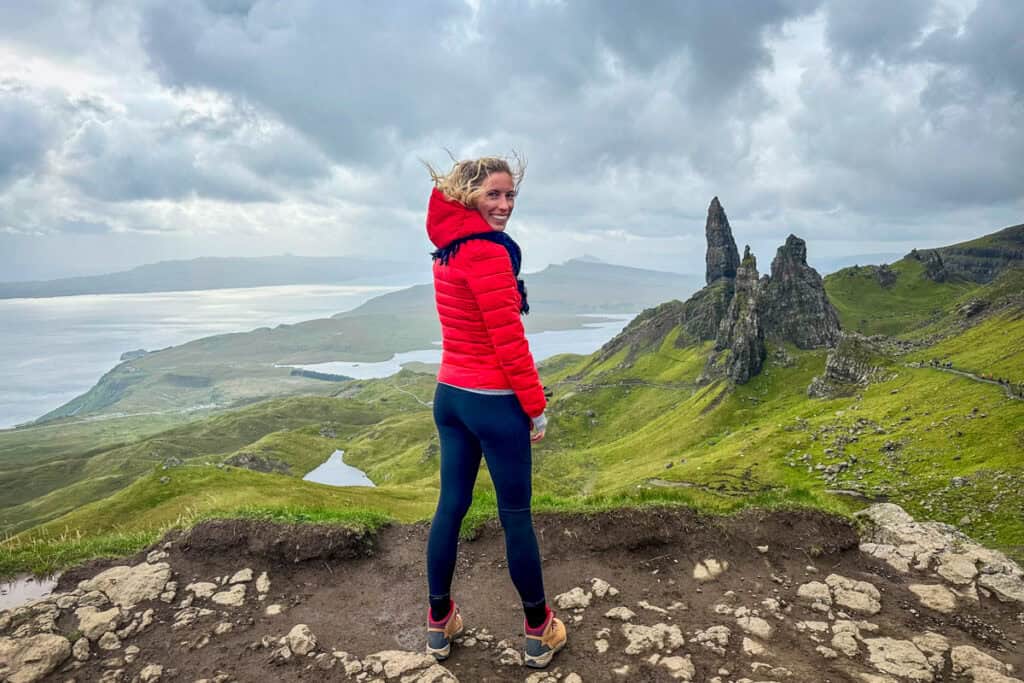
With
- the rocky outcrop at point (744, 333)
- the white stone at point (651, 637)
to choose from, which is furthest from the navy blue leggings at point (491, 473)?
the rocky outcrop at point (744, 333)

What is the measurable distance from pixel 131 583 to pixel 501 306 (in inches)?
336

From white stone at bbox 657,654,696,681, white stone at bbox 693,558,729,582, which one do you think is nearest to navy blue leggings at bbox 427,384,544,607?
white stone at bbox 657,654,696,681

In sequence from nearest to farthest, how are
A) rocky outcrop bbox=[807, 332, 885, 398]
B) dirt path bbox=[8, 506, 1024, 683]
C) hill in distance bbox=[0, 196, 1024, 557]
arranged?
dirt path bbox=[8, 506, 1024, 683], hill in distance bbox=[0, 196, 1024, 557], rocky outcrop bbox=[807, 332, 885, 398]

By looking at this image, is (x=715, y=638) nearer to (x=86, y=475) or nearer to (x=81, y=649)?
(x=81, y=649)

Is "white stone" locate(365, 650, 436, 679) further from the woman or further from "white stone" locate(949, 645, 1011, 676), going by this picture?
"white stone" locate(949, 645, 1011, 676)

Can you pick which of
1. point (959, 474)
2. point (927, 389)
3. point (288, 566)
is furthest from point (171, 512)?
point (927, 389)

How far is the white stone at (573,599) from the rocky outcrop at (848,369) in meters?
95.7

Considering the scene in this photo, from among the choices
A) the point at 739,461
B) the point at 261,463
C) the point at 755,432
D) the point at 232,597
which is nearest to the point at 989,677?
the point at 232,597

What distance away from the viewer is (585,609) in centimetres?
895

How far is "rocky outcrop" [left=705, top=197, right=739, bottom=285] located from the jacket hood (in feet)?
649

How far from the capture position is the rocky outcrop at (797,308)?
127 m

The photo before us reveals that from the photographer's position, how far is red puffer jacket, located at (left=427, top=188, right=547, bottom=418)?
271 inches

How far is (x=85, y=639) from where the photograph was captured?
7.96 meters

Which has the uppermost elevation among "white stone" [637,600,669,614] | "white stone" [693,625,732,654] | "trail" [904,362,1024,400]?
"white stone" [693,625,732,654]
